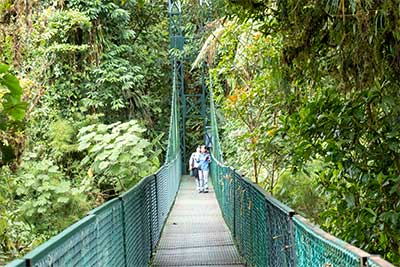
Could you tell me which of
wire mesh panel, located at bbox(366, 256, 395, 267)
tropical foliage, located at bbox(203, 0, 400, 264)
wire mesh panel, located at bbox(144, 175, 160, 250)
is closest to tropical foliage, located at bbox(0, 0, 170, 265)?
wire mesh panel, located at bbox(144, 175, 160, 250)

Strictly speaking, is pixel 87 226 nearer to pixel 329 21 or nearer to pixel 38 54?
pixel 329 21

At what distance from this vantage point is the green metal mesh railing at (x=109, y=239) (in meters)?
1.53

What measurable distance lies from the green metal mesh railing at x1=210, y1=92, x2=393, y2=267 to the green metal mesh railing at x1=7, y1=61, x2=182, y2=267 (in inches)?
30.8

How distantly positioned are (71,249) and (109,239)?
77 centimetres

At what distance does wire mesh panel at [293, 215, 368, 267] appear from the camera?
1479 mm

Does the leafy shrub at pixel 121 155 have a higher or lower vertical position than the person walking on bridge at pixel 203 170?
higher

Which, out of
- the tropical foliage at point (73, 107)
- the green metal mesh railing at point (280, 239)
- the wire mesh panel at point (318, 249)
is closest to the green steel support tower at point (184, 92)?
the tropical foliage at point (73, 107)

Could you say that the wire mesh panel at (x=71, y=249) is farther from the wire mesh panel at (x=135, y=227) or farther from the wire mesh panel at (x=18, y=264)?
the wire mesh panel at (x=135, y=227)

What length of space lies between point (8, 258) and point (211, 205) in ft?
16.2

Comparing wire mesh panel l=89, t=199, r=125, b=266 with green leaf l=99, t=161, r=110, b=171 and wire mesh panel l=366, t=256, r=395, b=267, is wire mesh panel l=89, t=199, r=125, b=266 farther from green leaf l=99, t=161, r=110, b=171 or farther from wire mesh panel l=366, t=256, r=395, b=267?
green leaf l=99, t=161, r=110, b=171

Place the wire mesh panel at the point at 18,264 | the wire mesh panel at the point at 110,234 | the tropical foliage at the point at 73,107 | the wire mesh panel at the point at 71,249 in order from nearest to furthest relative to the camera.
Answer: the wire mesh panel at the point at 18,264 → the wire mesh panel at the point at 71,249 → the wire mesh panel at the point at 110,234 → the tropical foliage at the point at 73,107

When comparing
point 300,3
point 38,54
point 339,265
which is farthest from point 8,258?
point 38,54

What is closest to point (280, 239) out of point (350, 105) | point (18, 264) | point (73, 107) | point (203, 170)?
point (350, 105)

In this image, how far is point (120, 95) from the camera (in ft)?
44.7
